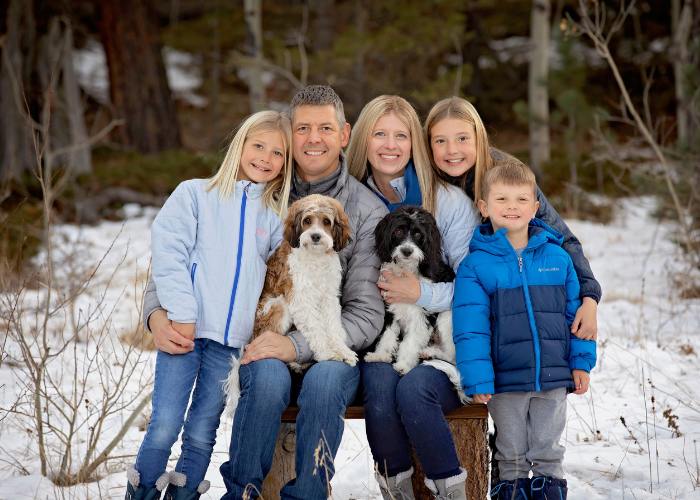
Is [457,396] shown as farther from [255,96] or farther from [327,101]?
[255,96]

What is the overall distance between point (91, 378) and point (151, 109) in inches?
416

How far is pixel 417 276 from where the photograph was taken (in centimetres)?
340

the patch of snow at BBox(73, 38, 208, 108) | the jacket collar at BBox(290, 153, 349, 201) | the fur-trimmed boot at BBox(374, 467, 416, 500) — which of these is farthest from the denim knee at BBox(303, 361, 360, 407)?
the patch of snow at BBox(73, 38, 208, 108)

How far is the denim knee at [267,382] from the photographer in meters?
2.84

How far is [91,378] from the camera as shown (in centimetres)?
530

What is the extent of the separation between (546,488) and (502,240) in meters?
1.24

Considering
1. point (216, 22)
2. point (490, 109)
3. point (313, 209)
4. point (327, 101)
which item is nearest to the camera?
point (313, 209)

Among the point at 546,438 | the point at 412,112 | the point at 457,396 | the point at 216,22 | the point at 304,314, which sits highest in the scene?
the point at 216,22

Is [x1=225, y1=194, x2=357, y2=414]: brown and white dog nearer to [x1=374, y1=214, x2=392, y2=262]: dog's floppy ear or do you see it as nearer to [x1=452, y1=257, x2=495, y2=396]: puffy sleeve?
[x1=374, y1=214, x2=392, y2=262]: dog's floppy ear

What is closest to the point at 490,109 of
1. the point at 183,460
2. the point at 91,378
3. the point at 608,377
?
the point at 608,377

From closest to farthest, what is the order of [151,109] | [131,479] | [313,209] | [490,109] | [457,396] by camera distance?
[131,479]
[457,396]
[313,209]
[151,109]
[490,109]

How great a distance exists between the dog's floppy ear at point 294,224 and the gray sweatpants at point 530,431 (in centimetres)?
137

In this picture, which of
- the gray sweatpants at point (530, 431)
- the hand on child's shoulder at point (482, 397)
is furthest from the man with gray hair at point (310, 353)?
the gray sweatpants at point (530, 431)

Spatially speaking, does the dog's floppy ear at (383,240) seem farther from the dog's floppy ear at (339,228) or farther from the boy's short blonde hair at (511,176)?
the boy's short blonde hair at (511,176)
